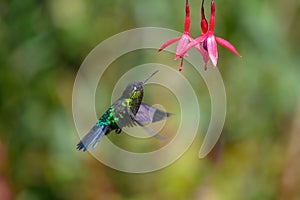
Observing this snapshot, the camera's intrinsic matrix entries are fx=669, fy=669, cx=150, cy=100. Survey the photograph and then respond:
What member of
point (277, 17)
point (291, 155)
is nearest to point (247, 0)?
point (277, 17)

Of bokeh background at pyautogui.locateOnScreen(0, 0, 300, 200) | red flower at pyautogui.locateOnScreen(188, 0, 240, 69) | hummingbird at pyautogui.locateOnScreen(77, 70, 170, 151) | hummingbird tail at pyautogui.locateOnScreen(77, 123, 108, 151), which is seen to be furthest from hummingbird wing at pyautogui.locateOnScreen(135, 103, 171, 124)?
bokeh background at pyautogui.locateOnScreen(0, 0, 300, 200)

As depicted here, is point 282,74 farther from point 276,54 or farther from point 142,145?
point 142,145

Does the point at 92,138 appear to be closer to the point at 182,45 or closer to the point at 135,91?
the point at 135,91

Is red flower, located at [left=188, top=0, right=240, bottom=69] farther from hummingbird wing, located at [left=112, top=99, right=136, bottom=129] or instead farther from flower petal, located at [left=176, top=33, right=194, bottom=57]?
hummingbird wing, located at [left=112, top=99, right=136, bottom=129]

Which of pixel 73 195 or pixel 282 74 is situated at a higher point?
pixel 282 74

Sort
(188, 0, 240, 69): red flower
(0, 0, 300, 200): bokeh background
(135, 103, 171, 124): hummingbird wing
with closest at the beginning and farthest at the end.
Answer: (188, 0, 240, 69): red flower < (135, 103, 171, 124): hummingbird wing < (0, 0, 300, 200): bokeh background

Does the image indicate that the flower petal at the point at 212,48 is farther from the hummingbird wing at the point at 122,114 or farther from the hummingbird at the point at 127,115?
the hummingbird wing at the point at 122,114

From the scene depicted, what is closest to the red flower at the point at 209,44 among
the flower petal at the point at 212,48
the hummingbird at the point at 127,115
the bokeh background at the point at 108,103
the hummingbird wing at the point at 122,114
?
the flower petal at the point at 212,48
